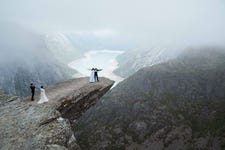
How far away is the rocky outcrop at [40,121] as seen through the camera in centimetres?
4699

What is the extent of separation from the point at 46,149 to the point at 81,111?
2663cm

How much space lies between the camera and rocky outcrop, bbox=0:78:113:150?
1850 inches

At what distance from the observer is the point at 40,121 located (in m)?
51.3

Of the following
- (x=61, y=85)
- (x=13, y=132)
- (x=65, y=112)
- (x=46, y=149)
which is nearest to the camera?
(x=46, y=149)

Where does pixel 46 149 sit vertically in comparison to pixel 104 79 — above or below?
below

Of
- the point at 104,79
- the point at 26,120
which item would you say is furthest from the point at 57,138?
the point at 104,79

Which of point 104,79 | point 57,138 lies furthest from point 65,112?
point 104,79

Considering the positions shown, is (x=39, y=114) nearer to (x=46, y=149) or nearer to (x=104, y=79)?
(x=46, y=149)

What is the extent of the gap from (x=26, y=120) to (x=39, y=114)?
2787 millimetres

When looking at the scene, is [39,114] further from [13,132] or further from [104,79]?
[104,79]

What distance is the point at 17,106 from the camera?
57.3m

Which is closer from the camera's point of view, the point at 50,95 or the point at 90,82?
the point at 50,95

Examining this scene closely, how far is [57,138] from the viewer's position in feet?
159

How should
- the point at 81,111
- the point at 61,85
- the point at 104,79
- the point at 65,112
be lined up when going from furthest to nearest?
the point at 104,79
the point at 61,85
the point at 81,111
the point at 65,112
